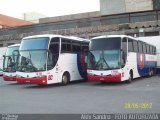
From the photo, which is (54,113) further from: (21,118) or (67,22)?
(67,22)

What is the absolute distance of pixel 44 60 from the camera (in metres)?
17.7

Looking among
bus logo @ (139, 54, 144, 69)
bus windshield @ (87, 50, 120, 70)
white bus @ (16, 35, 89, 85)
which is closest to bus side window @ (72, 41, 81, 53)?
white bus @ (16, 35, 89, 85)

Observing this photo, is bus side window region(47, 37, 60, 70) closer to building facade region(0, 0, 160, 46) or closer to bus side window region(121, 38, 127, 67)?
bus side window region(121, 38, 127, 67)

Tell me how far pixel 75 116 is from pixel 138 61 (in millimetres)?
14064

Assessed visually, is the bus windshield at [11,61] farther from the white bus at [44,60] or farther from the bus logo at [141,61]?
the bus logo at [141,61]

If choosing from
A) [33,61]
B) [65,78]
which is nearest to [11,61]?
[65,78]

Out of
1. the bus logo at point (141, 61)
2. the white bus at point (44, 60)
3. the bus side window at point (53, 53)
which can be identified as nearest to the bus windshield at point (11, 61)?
the white bus at point (44, 60)

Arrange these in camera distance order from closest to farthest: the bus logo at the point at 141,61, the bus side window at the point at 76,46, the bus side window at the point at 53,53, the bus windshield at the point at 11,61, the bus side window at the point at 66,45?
the bus side window at the point at 53,53 < the bus side window at the point at 66,45 < the bus side window at the point at 76,46 < the bus windshield at the point at 11,61 < the bus logo at the point at 141,61

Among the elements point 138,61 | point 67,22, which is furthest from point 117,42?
point 67,22

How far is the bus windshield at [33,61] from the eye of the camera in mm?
17734

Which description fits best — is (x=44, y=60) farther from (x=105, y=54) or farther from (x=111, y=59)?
(x=111, y=59)

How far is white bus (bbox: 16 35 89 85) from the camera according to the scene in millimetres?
17725

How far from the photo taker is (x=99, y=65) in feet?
61.3

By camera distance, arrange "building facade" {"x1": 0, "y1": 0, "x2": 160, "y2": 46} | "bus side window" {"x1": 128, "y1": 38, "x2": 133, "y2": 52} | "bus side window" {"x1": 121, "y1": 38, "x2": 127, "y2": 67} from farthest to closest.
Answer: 1. "building facade" {"x1": 0, "y1": 0, "x2": 160, "y2": 46}
2. "bus side window" {"x1": 128, "y1": 38, "x2": 133, "y2": 52}
3. "bus side window" {"x1": 121, "y1": 38, "x2": 127, "y2": 67}
